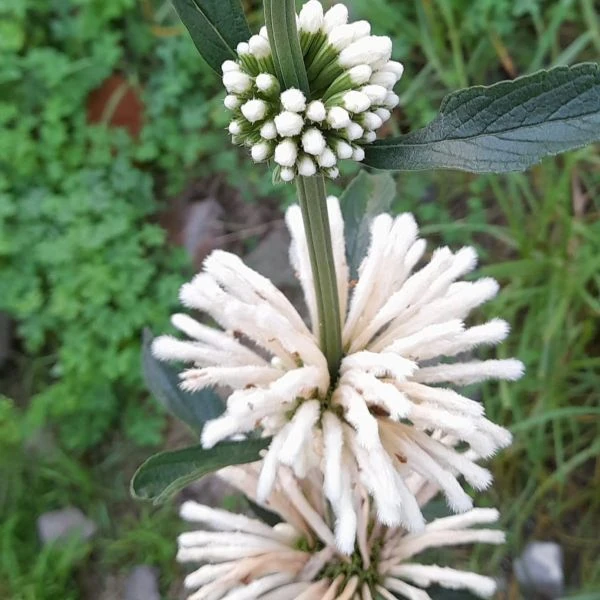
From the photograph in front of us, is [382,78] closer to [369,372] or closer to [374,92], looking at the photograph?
[374,92]

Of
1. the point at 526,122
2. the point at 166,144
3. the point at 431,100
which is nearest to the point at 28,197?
the point at 166,144

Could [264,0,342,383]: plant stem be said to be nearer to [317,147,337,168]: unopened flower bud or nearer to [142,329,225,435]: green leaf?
[317,147,337,168]: unopened flower bud

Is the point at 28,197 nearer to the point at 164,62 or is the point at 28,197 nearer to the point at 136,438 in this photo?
the point at 164,62

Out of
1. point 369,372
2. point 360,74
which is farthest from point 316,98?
point 369,372

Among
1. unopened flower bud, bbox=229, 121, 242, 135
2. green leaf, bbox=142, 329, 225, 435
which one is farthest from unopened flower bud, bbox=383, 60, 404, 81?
green leaf, bbox=142, 329, 225, 435

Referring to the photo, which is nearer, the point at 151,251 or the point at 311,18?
the point at 311,18

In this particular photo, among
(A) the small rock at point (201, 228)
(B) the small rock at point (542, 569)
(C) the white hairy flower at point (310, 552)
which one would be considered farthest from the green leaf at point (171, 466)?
(A) the small rock at point (201, 228)
